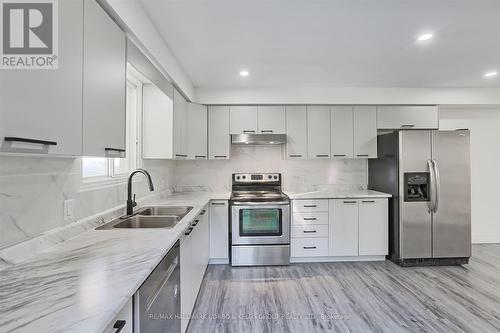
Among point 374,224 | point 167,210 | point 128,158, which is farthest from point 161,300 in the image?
point 374,224

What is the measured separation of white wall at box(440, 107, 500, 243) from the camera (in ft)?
13.4

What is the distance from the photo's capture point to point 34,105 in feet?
2.78

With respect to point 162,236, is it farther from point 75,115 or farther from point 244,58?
point 244,58

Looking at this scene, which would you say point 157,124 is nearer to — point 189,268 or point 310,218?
point 189,268

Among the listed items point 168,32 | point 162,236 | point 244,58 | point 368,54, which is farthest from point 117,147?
point 368,54

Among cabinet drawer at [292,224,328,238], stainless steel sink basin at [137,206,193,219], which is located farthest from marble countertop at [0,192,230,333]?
cabinet drawer at [292,224,328,238]

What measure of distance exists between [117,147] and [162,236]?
23.0 inches

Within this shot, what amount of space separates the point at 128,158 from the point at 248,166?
183cm

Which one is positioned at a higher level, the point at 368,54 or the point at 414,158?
the point at 368,54

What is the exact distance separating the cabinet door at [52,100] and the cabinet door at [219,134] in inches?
99.4

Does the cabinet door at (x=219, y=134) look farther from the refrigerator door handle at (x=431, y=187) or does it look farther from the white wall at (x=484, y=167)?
the white wall at (x=484, y=167)

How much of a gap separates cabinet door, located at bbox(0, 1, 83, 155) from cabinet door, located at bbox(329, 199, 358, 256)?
9.95 feet

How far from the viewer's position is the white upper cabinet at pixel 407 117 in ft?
12.0

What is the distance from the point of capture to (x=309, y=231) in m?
3.34
